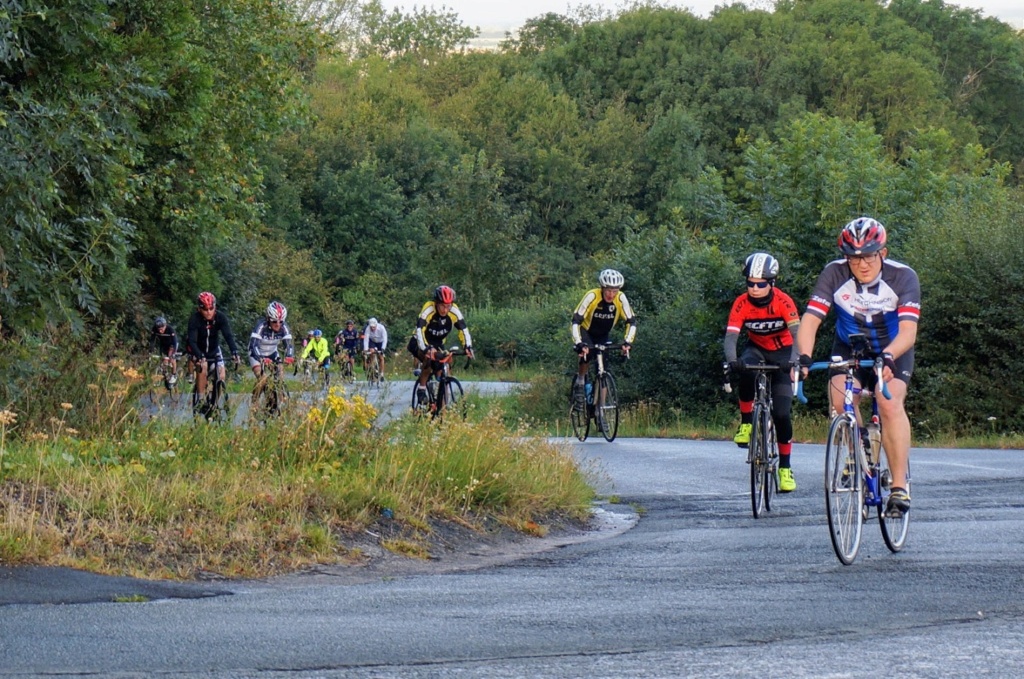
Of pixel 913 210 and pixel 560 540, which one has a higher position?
pixel 913 210

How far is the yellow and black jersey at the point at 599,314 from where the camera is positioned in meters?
19.8

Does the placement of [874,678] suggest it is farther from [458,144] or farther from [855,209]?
[458,144]

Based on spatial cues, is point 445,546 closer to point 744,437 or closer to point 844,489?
point 844,489

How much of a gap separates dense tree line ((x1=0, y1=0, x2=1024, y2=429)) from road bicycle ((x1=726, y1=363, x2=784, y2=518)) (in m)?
6.64

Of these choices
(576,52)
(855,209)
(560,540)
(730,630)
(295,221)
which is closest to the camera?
(730,630)

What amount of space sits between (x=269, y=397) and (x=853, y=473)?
16.9ft

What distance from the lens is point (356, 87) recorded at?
98312 mm

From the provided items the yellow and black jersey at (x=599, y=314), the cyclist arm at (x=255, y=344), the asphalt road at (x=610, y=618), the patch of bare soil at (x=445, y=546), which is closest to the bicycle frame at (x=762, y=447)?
the asphalt road at (x=610, y=618)

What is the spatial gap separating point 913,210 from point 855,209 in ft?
7.62

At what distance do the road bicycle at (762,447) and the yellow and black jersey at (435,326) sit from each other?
7.71 meters

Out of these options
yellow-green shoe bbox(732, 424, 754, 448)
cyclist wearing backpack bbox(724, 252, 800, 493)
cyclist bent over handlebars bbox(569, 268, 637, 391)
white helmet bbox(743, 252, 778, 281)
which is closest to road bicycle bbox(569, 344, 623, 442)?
cyclist bent over handlebars bbox(569, 268, 637, 391)

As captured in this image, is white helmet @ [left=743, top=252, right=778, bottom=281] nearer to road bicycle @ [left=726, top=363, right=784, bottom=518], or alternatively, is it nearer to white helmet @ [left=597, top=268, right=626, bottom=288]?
road bicycle @ [left=726, top=363, right=784, bottom=518]

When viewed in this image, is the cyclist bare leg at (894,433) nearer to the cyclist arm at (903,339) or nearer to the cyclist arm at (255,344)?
the cyclist arm at (903,339)

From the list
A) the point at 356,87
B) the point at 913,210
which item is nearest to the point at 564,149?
the point at 356,87
